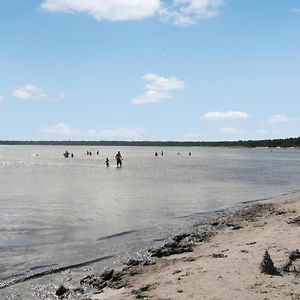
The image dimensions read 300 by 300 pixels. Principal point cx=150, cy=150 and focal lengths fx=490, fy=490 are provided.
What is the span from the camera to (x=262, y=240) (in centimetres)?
1366

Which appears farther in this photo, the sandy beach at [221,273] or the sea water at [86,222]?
the sea water at [86,222]

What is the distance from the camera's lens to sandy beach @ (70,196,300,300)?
8812mm

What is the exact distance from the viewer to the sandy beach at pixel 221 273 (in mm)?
8812

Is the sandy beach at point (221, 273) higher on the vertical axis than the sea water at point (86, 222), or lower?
higher

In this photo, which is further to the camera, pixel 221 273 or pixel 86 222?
pixel 86 222

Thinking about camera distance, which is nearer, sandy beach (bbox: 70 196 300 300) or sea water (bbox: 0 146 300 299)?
sandy beach (bbox: 70 196 300 300)

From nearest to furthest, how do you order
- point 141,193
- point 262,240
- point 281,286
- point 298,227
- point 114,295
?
1. point 281,286
2. point 114,295
3. point 262,240
4. point 298,227
5. point 141,193

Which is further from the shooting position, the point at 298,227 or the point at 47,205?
the point at 47,205

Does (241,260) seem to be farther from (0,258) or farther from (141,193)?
(141,193)

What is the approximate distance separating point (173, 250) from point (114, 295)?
171 inches

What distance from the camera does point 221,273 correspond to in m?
9.97

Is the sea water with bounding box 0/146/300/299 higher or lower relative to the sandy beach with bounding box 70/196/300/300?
lower

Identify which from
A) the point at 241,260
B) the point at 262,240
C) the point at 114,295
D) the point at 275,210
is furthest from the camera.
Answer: the point at 275,210

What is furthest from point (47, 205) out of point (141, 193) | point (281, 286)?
point (281, 286)
